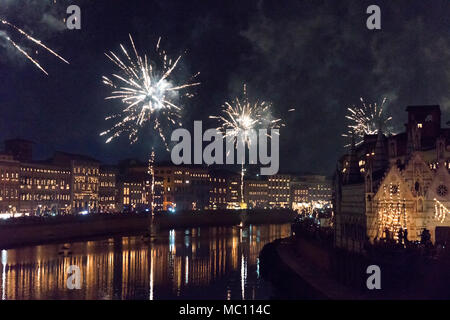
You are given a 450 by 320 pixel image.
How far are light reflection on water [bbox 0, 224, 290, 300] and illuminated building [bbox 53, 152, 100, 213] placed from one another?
63391mm

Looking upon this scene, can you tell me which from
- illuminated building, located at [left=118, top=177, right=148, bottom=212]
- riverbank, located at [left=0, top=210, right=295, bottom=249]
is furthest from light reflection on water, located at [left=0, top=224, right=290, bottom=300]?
illuminated building, located at [left=118, top=177, right=148, bottom=212]

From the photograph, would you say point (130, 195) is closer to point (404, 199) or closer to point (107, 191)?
point (107, 191)

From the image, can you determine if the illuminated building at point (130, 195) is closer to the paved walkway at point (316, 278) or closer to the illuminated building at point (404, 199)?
the paved walkway at point (316, 278)

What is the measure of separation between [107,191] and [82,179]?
15.1 meters

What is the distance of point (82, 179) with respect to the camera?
168m

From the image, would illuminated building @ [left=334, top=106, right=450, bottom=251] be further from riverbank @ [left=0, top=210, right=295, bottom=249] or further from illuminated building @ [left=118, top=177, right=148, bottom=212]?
illuminated building @ [left=118, top=177, right=148, bottom=212]

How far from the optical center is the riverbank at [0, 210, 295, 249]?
9631 cm

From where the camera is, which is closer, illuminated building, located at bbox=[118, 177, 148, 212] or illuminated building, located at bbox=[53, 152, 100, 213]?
illuminated building, located at bbox=[53, 152, 100, 213]

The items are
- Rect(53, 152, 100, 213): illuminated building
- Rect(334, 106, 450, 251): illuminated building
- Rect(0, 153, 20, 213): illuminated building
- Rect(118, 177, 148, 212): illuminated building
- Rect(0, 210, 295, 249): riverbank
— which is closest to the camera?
Rect(334, 106, 450, 251): illuminated building

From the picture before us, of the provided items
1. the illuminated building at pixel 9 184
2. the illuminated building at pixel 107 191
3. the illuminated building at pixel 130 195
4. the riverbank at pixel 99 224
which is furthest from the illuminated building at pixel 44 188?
the illuminated building at pixel 130 195

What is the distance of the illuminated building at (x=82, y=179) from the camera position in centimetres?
Answer: 16475

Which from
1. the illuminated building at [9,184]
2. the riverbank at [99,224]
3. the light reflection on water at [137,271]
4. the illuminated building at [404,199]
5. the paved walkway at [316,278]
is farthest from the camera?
the illuminated building at [9,184]

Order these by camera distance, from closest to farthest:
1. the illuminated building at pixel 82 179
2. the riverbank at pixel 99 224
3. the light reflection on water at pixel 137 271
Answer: the light reflection on water at pixel 137 271, the riverbank at pixel 99 224, the illuminated building at pixel 82 179

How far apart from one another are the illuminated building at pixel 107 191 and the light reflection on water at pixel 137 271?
7459 centimetres
